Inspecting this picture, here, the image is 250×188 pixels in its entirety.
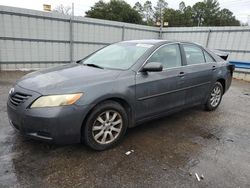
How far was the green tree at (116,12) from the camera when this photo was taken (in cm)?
3120

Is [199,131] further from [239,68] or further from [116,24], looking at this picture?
[116,24]

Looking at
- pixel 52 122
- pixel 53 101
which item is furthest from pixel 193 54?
pixel 52 122

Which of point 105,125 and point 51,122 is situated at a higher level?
point 51,122

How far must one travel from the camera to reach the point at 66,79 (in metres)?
2.79

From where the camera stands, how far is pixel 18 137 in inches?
125

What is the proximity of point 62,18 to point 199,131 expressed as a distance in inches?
317

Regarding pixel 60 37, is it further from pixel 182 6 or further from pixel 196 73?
pixel 182 6

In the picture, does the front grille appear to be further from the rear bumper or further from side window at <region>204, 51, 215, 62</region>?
side window at <region>204, 51, 215, 62</region>

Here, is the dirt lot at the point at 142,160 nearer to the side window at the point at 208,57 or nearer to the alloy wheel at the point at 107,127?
the alloy wheel at the point at 107,127

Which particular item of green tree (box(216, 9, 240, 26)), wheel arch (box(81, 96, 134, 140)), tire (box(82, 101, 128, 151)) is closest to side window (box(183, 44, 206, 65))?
wheel arch (box(81, 96, 134, 140))

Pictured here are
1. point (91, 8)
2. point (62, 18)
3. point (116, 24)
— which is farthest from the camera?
point (91, 8)

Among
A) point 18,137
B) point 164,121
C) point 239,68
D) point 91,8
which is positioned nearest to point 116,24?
point 239,68

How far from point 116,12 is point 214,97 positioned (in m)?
29.6

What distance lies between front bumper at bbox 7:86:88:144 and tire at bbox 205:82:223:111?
315 centimetres
